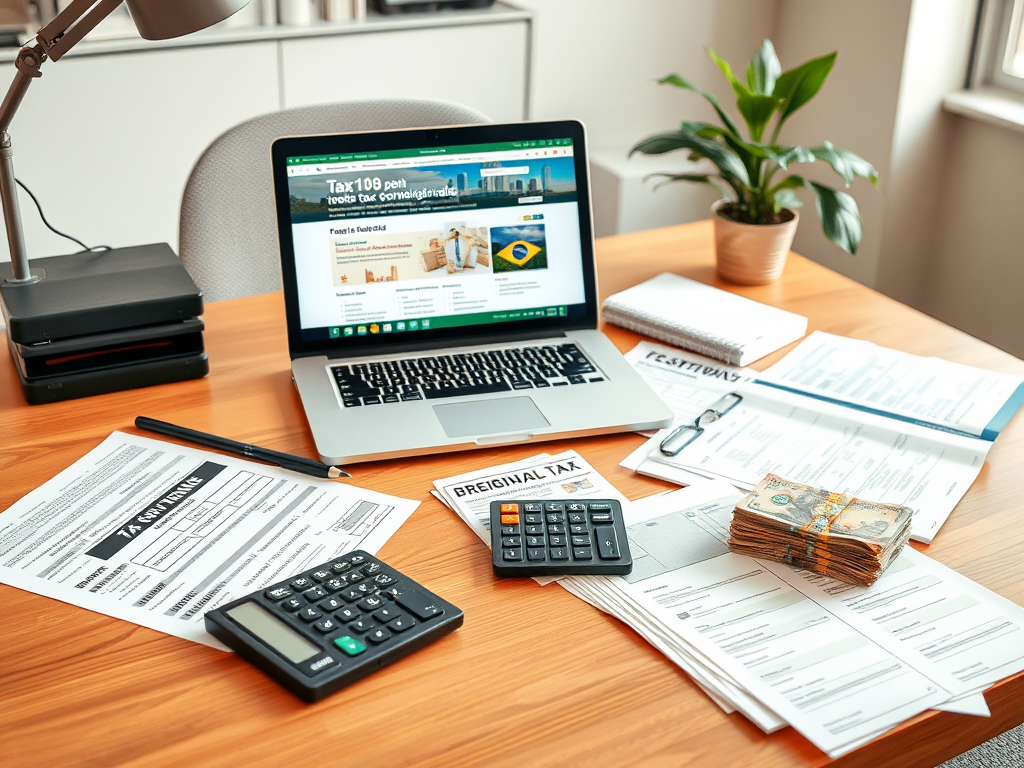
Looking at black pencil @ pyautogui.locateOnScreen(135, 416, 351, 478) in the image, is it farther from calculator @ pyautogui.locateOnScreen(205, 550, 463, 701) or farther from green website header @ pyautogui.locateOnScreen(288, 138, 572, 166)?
green website header @ pyautogui.locateOnScreen(288, 138, 572, 166)

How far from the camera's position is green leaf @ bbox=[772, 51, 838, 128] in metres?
1.43

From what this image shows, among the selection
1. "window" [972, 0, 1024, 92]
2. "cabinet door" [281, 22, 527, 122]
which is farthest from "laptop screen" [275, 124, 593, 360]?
"window" [972, 0, 1024, 92]

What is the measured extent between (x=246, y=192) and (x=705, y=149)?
0.70 m

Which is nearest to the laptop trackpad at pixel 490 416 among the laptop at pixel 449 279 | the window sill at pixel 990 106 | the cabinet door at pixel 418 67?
the laptop at pixel 449 279

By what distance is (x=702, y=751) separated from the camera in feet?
2.28

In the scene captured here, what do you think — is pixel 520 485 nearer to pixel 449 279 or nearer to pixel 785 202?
pixel 449 279

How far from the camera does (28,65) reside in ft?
3.39

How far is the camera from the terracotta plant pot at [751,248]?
56.8 inches

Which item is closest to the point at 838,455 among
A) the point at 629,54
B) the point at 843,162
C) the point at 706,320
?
the point at 706,320

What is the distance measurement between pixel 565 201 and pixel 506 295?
138 millimetres

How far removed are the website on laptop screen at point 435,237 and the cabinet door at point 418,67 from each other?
125 centimetres

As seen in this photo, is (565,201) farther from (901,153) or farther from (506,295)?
(901,153)

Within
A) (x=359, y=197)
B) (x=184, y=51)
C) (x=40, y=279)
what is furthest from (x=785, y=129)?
(x=40, y=279)

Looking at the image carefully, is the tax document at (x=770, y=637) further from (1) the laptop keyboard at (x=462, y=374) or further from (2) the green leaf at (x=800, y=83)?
(2) the green leaf at (x=800, y=83)
